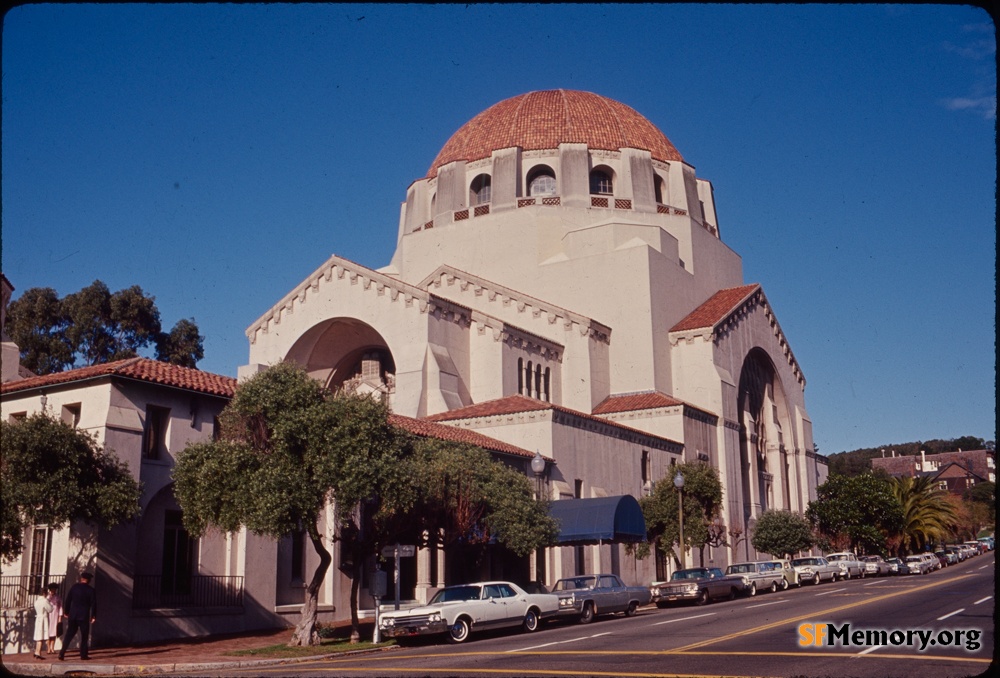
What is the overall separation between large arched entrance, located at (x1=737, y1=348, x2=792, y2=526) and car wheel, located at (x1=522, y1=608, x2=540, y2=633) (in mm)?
32227

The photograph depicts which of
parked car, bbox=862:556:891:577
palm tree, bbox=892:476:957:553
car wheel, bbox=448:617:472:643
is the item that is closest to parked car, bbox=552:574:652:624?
Answer: car wheel, bbox=448:617:472:643

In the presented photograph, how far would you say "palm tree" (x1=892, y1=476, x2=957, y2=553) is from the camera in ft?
226

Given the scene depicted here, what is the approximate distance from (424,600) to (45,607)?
13454 mm

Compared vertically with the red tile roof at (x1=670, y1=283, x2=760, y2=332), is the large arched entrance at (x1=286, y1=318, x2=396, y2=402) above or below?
below

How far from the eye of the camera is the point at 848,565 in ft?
153

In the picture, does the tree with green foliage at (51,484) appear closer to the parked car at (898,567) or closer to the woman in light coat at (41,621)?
the woman in light coat at (41,621)

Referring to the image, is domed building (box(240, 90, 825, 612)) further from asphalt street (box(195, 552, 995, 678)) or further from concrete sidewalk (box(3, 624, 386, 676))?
concrete sidewalk (box(3, 624, 386, 676))

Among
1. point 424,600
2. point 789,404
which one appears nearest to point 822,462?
point 789,404

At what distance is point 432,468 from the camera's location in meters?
25.5

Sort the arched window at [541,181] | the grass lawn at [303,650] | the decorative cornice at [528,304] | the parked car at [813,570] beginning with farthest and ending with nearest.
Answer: the arched window at [541,181]
the decorative cornice at [528,304]
the parked car at [813,570]
the grass lawn at [303,650]

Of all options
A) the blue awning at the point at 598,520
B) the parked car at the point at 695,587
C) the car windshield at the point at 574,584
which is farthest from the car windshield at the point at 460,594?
the parked car at the point at 695,587

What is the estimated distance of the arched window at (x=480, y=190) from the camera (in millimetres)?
57250

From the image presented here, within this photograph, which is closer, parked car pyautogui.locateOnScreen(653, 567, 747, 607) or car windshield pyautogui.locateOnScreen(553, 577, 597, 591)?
car windshield pyautogui.locateOnScreen(553, 577, 597, 591)

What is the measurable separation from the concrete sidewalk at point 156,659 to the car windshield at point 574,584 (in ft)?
25.6
